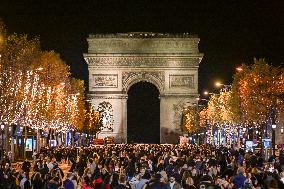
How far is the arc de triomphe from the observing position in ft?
430

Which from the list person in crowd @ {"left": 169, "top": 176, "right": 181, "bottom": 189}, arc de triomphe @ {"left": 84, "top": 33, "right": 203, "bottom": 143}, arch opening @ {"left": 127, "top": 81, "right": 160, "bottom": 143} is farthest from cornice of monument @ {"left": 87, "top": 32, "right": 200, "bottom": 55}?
person in crowd @ {"left": 169, "top": 176, "right": 181, "bottom": 189}

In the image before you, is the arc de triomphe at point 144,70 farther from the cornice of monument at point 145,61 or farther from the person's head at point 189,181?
the person's head at point 189,181

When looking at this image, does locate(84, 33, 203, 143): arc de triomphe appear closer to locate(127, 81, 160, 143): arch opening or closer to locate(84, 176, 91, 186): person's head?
locate(127, 81, 160, 143): arch opening

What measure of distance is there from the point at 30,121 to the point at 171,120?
64381mm

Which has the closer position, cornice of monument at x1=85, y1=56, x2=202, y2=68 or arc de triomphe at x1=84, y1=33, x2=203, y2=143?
cornice of monument at x1=85, y1=56, x2=202, y2=68

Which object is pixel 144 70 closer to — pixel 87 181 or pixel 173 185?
pixel 87 181

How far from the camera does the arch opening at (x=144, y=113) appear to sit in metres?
172

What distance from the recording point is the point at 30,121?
69.4 metres

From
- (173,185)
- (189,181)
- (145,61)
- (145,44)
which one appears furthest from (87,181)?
(145,61)

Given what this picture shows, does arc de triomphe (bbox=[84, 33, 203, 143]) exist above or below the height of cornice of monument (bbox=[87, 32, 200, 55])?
below

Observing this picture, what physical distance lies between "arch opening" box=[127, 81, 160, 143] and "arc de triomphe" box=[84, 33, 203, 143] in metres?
38.5

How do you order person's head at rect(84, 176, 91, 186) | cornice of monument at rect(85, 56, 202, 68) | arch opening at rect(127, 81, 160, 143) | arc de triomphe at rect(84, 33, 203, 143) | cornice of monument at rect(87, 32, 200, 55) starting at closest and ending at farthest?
person's head at rect(84, 176, 91, 186) < cornice of monument at rect(85, 56, 202, 68) < arc de triomphe at rect(84, 33, 203, 143) < cornice of monument at rect(87, 32, 200, 55) < arch opening at rect(127, 81, 160, 143)

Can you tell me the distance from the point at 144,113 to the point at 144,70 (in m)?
39.8

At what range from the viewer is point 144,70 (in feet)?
Answer: 436
